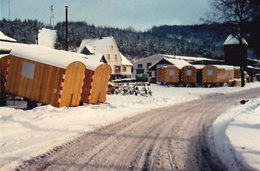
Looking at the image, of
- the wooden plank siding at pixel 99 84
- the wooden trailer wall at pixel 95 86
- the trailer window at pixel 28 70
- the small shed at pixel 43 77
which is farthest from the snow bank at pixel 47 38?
the trailer window at pixel 28 70

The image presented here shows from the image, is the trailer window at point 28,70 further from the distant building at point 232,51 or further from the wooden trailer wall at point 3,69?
the distant building at point 232,51

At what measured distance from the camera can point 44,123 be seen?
26.8ft

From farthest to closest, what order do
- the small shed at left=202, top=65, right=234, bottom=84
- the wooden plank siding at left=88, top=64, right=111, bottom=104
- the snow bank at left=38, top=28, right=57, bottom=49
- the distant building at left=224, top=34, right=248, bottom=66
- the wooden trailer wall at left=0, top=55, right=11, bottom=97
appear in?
the snow bank at left=38, top=28, right=57, bottom=49 < the distant building at left=224, top=34, right=248, bottom=66 < the small shed at left=202, top=65, right=234, bottom=84 < the wooden plank siding at left=88, top=64, right=111, bottom=104 < the wooden trailer wall at left=0, top=55, right=11, bottom=97

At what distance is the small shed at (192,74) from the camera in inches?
1288

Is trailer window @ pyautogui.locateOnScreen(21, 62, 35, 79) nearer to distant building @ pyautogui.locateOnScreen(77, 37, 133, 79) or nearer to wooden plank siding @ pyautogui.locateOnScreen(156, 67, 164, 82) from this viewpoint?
wooden plank siding @ pyautogui.locateOnScreen(156, 67, 164, 82)

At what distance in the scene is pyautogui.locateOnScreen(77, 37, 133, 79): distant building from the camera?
47.9m

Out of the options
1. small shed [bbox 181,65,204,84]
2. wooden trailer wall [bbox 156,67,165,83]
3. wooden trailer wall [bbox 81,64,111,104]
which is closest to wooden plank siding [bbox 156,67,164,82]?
wooden trailer wall [bbox 156,67,165,83]

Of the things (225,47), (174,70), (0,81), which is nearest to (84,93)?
(0,81)

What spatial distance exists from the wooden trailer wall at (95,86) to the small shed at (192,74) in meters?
21.7

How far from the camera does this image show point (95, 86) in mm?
13328

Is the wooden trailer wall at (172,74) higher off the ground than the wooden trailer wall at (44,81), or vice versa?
the wooden trailer wall at (172,74)

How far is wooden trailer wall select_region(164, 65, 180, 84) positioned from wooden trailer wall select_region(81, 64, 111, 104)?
2149 centimetres

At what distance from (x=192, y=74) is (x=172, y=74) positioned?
307 centimetres

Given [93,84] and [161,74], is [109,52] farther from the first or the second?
[93,84]
